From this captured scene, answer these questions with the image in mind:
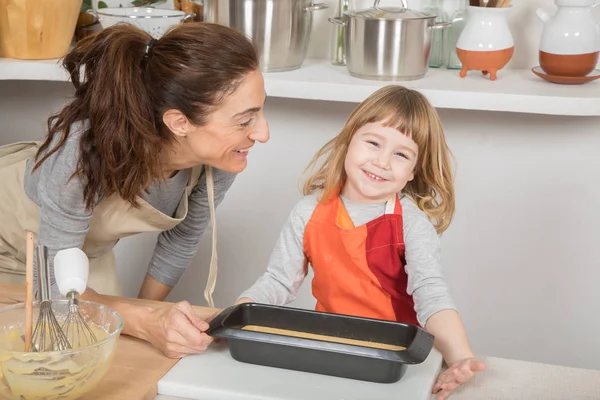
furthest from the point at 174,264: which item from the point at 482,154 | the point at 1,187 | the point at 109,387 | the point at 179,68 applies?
the point at 482,154

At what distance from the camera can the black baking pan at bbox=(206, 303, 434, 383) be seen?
1042 mm

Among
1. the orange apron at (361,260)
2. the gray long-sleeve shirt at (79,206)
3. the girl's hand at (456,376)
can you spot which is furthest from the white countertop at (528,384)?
the gray long-sleeve shirt at (79,206)

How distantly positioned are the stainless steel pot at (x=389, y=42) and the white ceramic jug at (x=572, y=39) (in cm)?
24

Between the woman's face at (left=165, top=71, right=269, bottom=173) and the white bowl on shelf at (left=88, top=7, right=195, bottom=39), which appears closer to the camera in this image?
the woman's face at (left=165, top=71, right=269, bottom=173)

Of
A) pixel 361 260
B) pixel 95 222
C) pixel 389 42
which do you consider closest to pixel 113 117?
pixel 95 222

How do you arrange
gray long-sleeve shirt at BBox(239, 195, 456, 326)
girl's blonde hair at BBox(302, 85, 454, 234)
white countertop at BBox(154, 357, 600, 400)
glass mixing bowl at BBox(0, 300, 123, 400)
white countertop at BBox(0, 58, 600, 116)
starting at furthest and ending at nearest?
white countertop at BBox(0, 58, 600, 116)
girl's blonde hair at BBox(302, 85, 454, 234)
gray long-sleeve shirt at BBox(239, 195, 456, 326)
white countertop at BBox(154, 357, 600, 400)
glass mixing bowl at BBox(0, 300, 123, 400)

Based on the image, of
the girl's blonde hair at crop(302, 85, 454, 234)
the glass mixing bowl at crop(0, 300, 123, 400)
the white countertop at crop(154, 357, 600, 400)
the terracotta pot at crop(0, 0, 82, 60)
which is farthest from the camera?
the terracotta pot at crop(0, 0, 82, 60)

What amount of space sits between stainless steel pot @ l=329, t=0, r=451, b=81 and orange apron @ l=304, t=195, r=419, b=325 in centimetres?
54

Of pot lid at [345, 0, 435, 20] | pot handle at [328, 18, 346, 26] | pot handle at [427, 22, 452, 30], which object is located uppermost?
pot lid at [345, 0, 435, 20]

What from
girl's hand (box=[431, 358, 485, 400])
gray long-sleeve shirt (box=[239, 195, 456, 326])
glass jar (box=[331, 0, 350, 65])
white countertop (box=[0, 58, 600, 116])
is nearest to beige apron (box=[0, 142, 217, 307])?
gray long-sleeve shirt (box=[239, 195, 456, 326])

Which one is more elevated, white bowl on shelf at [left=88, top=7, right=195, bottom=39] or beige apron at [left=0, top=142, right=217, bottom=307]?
white bowl on shelf at [left=88, top=7, right=195, bottom=39]

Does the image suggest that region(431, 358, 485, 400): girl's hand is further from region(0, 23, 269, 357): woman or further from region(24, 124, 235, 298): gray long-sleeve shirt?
region(24, 124, 235, 298): gray long-sleeve shirt

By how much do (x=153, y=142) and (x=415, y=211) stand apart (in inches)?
18.4

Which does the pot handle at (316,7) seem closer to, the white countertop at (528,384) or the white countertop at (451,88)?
the white countertop at (451,88)
